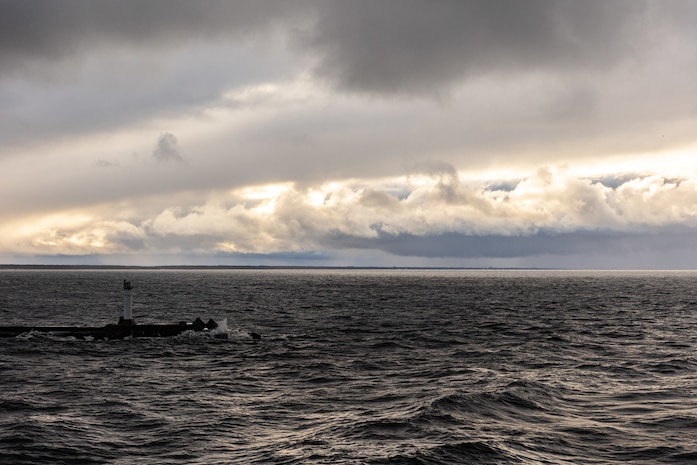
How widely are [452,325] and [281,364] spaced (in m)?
25.6

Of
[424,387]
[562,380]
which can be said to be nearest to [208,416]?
[424,387]

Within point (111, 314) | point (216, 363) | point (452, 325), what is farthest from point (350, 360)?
point (111, 314)

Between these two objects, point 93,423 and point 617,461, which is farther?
point 93,423

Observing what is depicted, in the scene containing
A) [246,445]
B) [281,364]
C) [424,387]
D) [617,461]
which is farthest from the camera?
[281,364]

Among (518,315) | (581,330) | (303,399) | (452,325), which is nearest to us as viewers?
(303,399)

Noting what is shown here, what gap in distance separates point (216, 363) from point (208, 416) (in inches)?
473

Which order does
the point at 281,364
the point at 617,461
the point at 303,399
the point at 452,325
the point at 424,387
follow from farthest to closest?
the point at 452,325 → the point at 281,364 → the point at 424,387 → the point at 303,399 → the point at 617,461

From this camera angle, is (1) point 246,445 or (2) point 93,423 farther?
(2) point 93,423

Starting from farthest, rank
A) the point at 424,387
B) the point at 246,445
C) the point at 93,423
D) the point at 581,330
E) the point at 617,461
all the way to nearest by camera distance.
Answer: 1. the point at 581,330
2. the point at 424,387
3. the point at 93,423
4. the point at 246,445
5. the point at 617,461

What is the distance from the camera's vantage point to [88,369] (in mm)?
29422

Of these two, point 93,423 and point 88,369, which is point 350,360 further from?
point 93,423

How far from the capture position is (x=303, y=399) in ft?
74.9

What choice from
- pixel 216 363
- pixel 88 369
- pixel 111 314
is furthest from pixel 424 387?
pixel 111 314

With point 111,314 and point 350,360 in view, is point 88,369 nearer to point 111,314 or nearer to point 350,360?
point 350,360
